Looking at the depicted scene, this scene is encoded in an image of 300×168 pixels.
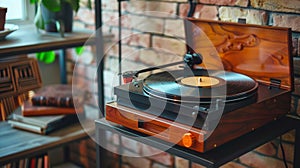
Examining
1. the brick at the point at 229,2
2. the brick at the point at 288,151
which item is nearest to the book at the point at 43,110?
the brick at the point at 229,2

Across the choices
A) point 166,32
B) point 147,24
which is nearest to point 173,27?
point 166,32

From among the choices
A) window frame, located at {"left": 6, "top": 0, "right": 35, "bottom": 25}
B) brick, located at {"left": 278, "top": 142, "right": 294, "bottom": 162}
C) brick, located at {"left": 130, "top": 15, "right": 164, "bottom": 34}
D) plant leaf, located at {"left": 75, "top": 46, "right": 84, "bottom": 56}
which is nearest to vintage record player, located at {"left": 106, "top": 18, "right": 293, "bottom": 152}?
brick, located at {"left": 278, "top": 142, "right": 294, "bottom": 162}

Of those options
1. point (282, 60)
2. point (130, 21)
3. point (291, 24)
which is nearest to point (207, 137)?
point (282, 60)

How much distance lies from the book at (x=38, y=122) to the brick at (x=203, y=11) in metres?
0.71

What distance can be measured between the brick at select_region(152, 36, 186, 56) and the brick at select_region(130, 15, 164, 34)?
36mm

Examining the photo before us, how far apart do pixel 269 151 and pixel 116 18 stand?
921 mm

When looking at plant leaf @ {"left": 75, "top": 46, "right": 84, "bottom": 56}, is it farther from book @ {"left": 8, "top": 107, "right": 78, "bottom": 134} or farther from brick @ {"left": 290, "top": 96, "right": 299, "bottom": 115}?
brick @ {"left": 290, "top": 96, "right": 299, "bottom": 115}

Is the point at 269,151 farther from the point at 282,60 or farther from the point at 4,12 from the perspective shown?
the point at 4,12

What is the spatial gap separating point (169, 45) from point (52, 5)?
0.50 metres

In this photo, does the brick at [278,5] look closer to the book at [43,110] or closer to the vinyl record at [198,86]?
the vinyl record at [198,86]

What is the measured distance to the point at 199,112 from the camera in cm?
113

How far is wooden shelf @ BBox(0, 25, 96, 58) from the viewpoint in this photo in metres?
1.69

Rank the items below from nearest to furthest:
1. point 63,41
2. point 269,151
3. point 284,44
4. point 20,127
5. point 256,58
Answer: point 284,44 → point 256,58 → point 269,151 → point 63,41 → point 20,127

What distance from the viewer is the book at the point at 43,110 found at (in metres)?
1.99
